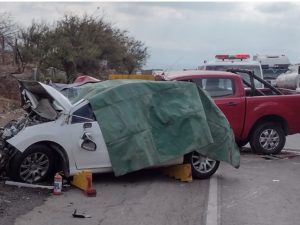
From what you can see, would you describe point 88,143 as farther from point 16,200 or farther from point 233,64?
point 233,64

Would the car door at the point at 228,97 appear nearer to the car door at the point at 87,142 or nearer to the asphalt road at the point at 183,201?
the asphalt road at the point at 183,201

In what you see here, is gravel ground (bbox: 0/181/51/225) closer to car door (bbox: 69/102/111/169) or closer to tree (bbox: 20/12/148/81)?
car door (bbox: 69/102/111/169)

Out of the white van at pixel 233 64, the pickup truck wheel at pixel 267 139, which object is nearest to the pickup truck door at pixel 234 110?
the pickup truck wheel at pixel 267 139

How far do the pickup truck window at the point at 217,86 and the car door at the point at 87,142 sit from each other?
385 cm

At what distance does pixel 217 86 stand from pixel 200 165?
3005mm

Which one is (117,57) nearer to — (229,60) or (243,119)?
(229,60)

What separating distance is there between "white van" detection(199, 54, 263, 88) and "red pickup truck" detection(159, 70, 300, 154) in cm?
433

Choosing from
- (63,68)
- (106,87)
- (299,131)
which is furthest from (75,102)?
(63,68)

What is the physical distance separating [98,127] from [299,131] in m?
5.71

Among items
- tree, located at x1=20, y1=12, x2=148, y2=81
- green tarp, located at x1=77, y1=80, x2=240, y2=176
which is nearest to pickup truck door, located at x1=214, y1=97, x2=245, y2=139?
green tarp, located at x1=77, y1=80, x2=240, y2=176

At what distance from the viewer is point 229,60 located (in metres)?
18.1

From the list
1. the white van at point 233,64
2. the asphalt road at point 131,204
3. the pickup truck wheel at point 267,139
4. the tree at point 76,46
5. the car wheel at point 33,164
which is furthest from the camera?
the tree at point 76,46

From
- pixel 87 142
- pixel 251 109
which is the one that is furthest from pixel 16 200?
pixel 251 109

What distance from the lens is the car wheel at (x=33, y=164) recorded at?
874cm
